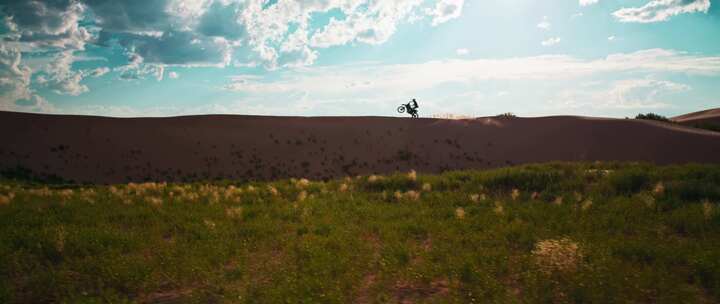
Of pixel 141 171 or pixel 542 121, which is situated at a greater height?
pixel 542 121

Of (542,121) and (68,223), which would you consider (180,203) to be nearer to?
(68,223)

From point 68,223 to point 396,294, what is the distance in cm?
863

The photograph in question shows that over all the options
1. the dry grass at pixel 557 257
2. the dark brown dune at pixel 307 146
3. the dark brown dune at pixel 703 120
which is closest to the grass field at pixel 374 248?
the dry grass at pixel 557 257

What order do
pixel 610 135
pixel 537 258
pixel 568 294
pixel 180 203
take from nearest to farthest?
pixel 568 294 → pixel 537 258 → pixel 180 203 → pixel 610 135

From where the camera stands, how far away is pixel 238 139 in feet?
118

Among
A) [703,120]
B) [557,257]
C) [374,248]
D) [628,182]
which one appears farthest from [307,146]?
[703,120]

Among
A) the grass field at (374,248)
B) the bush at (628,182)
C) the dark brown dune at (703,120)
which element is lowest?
the grass field at (374,248)

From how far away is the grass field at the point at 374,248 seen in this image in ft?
20.1

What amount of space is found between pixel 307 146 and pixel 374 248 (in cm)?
2706

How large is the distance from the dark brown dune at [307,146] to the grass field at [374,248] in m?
16.2

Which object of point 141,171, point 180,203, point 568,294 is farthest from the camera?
point 141,171

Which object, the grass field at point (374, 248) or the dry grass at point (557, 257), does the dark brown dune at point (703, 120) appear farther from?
the dry grass at point (557, 257)

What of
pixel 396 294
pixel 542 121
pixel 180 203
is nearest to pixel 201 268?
pixel 396 294

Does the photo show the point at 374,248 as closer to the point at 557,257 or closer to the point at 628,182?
the point at 557,257
